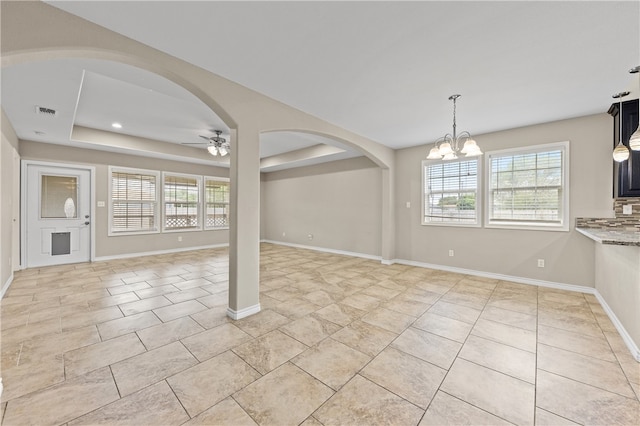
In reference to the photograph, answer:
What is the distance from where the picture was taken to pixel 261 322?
2908 millimetres

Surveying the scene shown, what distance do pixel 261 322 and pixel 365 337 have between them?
3.84 ft

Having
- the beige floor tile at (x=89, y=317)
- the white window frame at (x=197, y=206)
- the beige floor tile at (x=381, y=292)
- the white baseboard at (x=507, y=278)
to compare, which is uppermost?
the white window frame at (x=197, y=206)

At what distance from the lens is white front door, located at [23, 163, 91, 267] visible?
5281 mm

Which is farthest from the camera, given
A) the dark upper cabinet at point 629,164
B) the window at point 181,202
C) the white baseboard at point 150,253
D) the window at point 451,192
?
the window at point 181,202

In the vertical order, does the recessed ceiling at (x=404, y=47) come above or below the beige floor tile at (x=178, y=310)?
above

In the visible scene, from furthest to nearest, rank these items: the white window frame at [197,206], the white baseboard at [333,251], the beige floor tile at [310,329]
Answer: the white window frame at [197,206], the white baseboard at [333,251], the beige floor tile at [310,329]

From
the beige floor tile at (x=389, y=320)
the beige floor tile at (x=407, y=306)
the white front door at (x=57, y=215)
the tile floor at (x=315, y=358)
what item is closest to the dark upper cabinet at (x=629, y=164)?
the tile floor at (x=315, y=358)

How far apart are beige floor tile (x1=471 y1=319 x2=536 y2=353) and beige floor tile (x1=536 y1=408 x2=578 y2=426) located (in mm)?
876

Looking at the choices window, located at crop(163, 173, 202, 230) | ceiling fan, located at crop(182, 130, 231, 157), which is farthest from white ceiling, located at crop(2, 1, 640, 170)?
window, located at crop(163, 173, 202, 230)

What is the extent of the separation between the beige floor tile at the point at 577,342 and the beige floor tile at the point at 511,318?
12 centimetres

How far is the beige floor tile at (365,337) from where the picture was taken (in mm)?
2381

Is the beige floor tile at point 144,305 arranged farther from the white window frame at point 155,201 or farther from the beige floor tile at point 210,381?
the white window frame at point 155,201

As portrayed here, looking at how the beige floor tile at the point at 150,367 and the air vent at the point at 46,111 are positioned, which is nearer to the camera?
the beige floor tile at the point at 150,367

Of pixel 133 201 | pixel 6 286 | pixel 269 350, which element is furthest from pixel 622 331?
pixel 133 201
